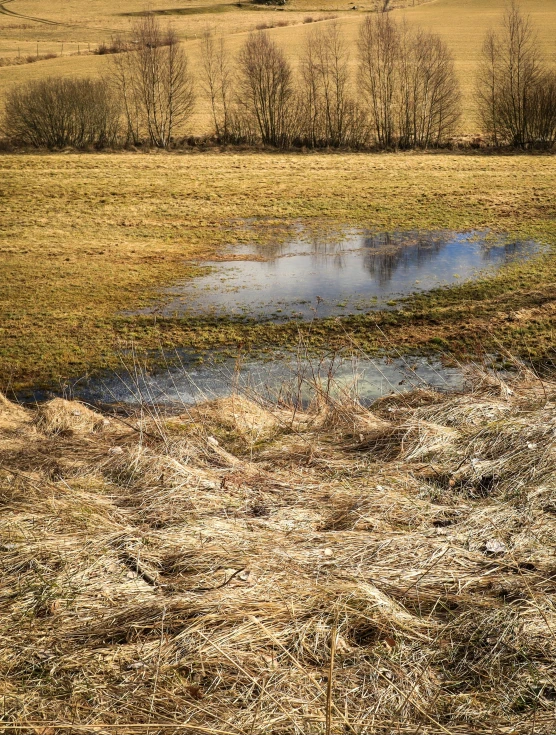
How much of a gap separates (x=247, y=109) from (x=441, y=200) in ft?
65.6

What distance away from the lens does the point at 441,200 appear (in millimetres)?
28031

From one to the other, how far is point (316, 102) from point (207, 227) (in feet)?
73.4

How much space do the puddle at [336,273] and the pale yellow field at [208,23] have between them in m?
29.3

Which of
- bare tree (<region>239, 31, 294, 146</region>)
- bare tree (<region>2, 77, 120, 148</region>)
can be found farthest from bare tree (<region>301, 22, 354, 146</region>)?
bare tree (<region>2, 77, 120, 148</region>)

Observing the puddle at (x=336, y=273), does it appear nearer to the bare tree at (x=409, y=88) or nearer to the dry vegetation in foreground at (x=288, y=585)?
the dry vegetation in foreground at (x=288, y=585)

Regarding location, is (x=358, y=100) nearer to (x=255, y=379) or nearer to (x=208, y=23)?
(x=255, y=379)

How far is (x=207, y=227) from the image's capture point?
81.0 feet

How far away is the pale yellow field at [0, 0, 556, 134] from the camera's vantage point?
2350 inches

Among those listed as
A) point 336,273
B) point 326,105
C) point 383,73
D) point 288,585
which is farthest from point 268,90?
point 288,585

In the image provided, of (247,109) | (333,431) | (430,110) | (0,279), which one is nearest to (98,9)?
(247,109)

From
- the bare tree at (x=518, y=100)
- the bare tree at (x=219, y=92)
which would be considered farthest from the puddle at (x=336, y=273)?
the bare tree at (x=219, y=92)

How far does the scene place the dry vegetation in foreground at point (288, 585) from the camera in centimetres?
334

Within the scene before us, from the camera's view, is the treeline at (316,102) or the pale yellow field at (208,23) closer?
the treeline at (316,102)

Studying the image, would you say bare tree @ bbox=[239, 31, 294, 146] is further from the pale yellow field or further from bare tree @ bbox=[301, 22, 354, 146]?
the pale yellow field
